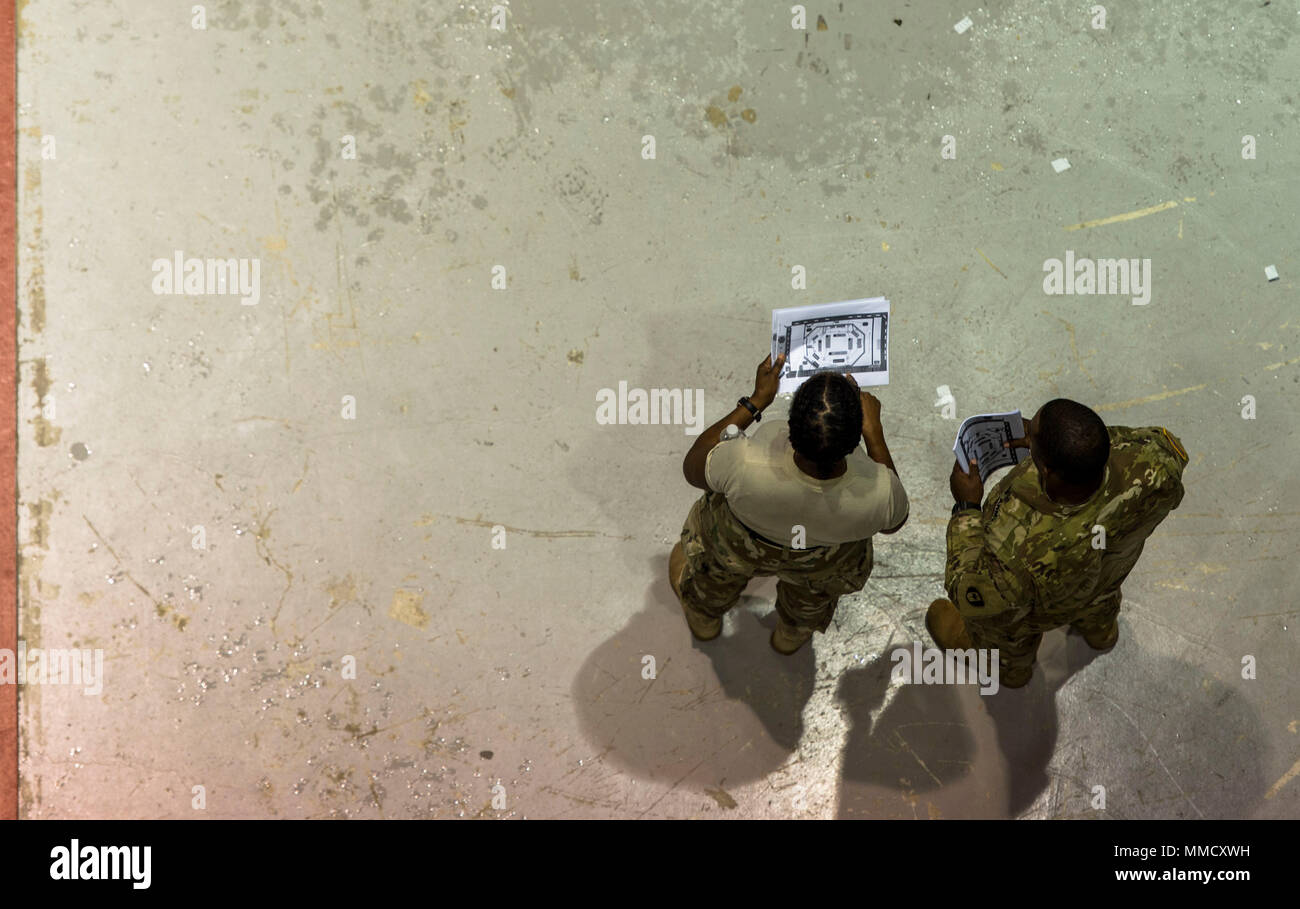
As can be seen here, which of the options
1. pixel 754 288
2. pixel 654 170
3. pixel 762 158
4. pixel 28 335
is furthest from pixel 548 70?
pixel 28 335

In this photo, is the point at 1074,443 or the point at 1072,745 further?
the point at 1072,745

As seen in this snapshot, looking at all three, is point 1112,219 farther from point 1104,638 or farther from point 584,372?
point 584,372

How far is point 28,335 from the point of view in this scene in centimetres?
373

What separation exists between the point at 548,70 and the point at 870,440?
6.66ft

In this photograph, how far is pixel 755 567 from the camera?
10.2ft

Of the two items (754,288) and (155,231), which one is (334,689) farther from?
(754,288)

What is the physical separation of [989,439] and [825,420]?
4.11 feet

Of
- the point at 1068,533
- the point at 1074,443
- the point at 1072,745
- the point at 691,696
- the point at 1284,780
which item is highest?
the point at 1074,443

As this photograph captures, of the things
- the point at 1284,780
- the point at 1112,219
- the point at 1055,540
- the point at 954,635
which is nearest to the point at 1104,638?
the point at 954,635

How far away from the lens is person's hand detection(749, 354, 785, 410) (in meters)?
3.27

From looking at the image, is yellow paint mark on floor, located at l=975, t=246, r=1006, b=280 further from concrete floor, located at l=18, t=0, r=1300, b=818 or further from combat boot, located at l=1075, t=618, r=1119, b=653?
combat boot, located at l=1075, t=618, r=1119, b=653

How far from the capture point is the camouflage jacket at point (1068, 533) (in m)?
2.77

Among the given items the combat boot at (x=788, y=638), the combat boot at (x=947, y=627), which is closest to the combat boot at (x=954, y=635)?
the combat boot at (x=947, y=627)

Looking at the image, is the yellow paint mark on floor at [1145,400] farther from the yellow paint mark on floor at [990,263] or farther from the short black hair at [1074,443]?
the short black hair at [1074,443]
